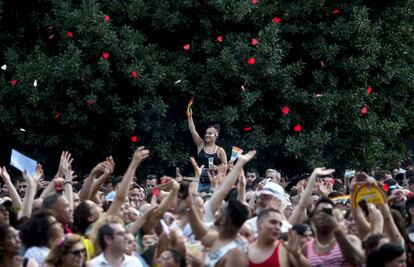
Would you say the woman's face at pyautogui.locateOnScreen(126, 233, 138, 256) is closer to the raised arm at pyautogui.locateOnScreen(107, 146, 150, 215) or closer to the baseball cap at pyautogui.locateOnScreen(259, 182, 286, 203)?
the raised arm at pyautogui.locateOnScreen(107, 146, 150, 215)

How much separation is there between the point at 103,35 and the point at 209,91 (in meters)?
2.20

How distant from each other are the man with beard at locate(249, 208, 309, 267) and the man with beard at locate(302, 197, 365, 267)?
27 cm

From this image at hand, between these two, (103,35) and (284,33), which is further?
(284,33)

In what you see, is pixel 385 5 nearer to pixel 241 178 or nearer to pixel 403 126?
pixel 403 126

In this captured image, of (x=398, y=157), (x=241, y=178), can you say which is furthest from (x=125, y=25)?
(x=241, y=178)

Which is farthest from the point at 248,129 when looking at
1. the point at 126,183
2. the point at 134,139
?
the point at 126,183

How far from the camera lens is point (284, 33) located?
23516 millimetres

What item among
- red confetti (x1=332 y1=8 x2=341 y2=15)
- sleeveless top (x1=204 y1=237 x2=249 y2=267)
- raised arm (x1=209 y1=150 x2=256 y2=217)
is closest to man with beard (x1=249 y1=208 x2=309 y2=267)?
sleeveless top (x1=204 y1=237 x2=249 y2=267)

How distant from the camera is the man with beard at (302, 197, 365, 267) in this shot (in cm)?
1109

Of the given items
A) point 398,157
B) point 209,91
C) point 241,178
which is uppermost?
point 241,178

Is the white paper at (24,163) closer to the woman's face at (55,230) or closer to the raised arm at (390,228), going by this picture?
the woman's face at (55,230)

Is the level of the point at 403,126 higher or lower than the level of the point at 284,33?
lower

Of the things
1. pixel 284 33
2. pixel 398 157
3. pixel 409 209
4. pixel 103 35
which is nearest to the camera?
pixel 409 209

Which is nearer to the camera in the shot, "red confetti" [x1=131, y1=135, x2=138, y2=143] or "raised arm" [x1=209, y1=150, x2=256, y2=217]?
"raised arm" [x1=209, y1=150, x2=256, y2=217]
